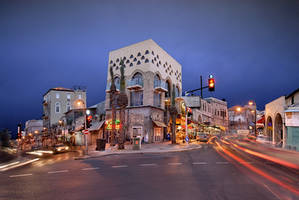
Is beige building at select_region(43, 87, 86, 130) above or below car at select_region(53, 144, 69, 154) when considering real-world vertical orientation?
above

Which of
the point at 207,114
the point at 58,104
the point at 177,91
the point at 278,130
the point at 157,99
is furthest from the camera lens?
the point at 207,114

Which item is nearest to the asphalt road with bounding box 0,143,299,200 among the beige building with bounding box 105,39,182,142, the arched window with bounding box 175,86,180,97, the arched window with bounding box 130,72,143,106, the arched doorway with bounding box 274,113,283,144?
the beige building with bounding box 105,39,182,142

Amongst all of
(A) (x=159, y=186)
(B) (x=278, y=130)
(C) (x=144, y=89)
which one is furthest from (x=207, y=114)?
(A) (x=159, y=186)

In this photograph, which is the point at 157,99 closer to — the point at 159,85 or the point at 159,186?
the point at 159,85

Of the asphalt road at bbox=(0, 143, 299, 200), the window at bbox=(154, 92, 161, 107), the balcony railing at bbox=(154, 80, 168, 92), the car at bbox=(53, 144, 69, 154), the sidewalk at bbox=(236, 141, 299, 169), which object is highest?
the balcony railing at bbox=(154, 80, 168, 92)

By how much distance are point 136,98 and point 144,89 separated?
7.40 feet

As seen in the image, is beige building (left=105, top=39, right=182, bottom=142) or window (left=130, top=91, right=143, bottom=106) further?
window (left=130, top=91, right=143, bottom=106)

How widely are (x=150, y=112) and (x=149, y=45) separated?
11.2m

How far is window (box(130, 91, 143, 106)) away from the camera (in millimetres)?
31281

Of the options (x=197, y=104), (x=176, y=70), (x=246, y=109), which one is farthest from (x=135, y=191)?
(x=246, y=109)

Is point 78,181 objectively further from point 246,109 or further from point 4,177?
point 246,109

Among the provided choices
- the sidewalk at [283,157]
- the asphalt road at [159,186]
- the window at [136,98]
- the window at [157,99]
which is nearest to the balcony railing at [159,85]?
the window at [157,99]

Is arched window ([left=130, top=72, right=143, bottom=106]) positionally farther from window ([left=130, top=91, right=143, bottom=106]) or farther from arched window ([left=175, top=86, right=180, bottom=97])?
arched window ([left=175, top=86, right=180, bottom=97])

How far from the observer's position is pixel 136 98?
31703 mm
